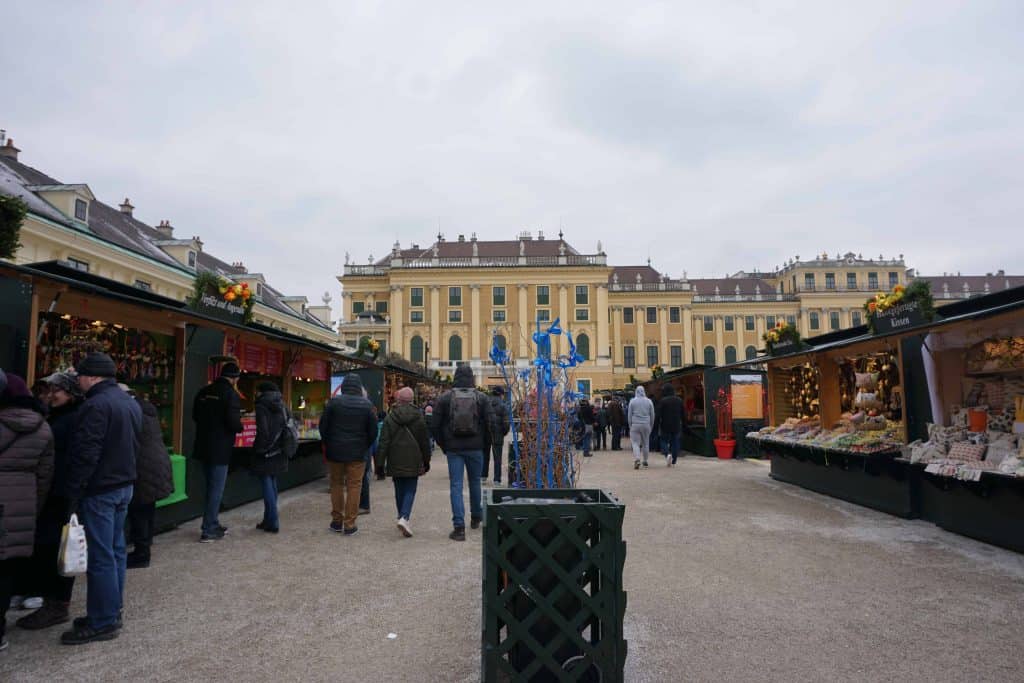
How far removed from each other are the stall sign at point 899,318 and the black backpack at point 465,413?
5.10 m

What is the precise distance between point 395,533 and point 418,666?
11.2 ft

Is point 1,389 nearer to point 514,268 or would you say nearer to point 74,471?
point 74,471

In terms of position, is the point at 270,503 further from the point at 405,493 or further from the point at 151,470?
the point at 151,470

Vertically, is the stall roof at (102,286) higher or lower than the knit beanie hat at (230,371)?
higher

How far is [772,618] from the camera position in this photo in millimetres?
4008

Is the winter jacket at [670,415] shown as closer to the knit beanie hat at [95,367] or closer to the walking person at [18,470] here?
the knit beanie hat at [95,367]

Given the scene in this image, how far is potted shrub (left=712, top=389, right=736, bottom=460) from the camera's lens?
1536 centimetres

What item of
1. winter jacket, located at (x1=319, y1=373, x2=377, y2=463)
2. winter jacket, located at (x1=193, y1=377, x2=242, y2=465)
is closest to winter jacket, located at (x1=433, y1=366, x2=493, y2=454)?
→ winter jacket, located at (x1=319, y1=373, x2=377, y2=463)

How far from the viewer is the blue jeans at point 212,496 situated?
241 inches

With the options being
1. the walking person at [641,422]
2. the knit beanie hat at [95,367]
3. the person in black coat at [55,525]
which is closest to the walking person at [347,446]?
the person in black coat at [55,525]

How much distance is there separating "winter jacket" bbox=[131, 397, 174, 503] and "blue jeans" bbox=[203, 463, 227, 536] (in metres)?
1.58

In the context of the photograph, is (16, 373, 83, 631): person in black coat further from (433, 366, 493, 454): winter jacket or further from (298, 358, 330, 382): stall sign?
(298, 358, 330, 382): stall sign

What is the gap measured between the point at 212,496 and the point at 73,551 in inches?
110

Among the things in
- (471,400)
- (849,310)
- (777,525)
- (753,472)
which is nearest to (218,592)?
(471,400)
